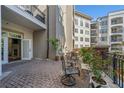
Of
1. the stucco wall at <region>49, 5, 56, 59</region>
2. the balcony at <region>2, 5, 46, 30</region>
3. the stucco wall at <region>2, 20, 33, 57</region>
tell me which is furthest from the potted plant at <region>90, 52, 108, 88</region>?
the stucco wall at <region>49, 5, 56, 59</region>

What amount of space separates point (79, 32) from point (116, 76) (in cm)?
1612

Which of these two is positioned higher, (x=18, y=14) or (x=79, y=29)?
(x=79, y=29)

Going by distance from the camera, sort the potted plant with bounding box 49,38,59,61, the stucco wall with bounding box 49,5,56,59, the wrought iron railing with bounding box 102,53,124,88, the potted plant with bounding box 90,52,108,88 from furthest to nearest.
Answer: the stucco wall with bounding box 49,5,56,59 → the potted plant with bounding box 49,38,59,61 → the potted plant with bounding box 90,52,108,88 → the wrought iron railing with bounding box 102,53,124,88

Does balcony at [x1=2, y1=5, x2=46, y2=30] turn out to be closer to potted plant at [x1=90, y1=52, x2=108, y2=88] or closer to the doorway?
the doorway

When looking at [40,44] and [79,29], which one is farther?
[79,29]

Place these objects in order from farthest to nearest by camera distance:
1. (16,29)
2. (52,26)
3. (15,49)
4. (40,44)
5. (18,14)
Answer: (40,44)
(52,26)
(15,49)
(16,29)
(18,14)

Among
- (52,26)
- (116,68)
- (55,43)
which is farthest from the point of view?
(52,26)

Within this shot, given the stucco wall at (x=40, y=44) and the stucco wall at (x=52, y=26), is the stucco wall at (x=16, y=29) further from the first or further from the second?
the stucco wall at (x=52, y=26)

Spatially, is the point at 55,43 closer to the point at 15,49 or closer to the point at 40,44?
the point at 40,44

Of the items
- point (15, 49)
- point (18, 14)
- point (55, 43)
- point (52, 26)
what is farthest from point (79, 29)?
point (18, 14)

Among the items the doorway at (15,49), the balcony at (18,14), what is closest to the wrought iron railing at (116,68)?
the balcony at (18,14)

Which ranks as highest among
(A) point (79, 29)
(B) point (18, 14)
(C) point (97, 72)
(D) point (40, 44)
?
(A) point (79, 29)

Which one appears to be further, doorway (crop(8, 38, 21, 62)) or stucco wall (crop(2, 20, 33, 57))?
doorway (crop(8, 38, 21, 62))
